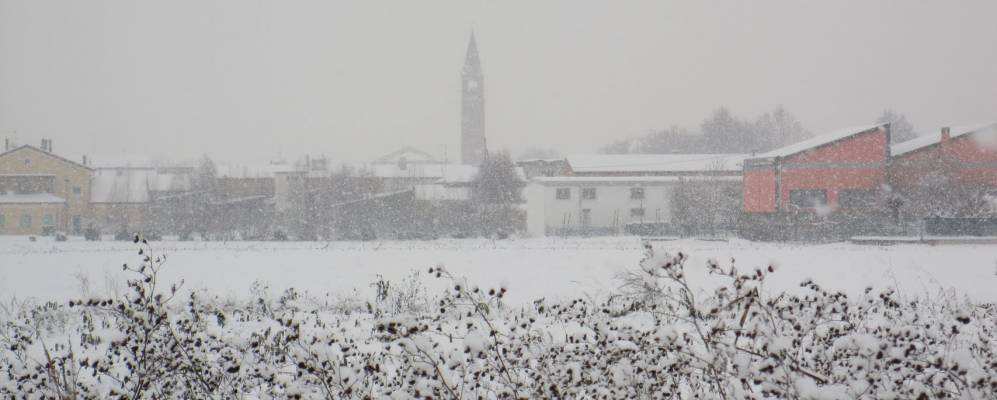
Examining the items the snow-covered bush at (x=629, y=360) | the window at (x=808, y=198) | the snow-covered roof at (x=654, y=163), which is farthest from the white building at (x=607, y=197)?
the snow-covered bush at (x=629, y=360)

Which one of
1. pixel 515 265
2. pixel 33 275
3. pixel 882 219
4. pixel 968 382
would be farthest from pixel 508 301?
pixel 882 219

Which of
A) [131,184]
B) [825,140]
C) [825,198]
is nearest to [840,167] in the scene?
[825,140]

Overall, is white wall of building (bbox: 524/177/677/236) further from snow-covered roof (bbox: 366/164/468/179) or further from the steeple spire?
the steeple spire

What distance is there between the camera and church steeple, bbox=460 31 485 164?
3829 inches

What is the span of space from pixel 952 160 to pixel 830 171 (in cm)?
460

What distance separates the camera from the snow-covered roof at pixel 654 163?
38406mm

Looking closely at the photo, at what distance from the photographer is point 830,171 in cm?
2888

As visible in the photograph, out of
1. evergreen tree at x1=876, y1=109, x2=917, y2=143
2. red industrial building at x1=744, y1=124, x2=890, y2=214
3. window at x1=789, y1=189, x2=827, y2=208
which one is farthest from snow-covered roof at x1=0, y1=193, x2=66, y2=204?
evergreen tree at x1=876, y1=109, x2=917, y2=143

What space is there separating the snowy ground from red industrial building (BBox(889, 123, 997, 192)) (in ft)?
18.3

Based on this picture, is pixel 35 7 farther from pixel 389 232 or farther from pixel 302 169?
pixel 302 169

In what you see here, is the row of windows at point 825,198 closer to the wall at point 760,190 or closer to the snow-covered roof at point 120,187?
the wall at point 760,190

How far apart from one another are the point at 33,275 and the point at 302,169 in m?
30.2

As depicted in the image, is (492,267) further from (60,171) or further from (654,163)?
(60,171)

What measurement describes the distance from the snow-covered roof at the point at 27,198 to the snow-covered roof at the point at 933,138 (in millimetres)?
41285
